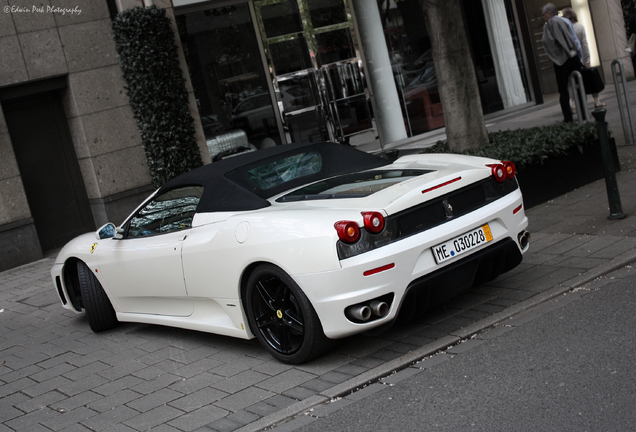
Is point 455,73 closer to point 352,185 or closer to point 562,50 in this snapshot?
point 562,50

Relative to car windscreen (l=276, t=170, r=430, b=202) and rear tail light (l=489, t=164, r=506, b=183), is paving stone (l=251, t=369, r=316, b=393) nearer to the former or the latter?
car windscreen (l=276, t=170, r=430, b=202)

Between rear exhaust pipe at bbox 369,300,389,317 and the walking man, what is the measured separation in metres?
8.29

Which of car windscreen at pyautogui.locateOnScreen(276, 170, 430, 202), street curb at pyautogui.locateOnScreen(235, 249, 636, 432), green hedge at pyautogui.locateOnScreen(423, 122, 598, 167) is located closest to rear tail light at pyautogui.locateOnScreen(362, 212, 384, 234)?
car windscreen at pyautogui.locateOnScreen(276, 170, 430, 202)

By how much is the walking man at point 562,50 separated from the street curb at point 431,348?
6.73 m

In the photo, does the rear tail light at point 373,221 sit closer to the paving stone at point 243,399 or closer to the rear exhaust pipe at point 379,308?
the rear exhaust pipe at point 379,308

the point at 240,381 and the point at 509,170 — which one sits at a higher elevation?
the point at 509,170

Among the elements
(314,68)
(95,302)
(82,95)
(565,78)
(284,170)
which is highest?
(82,95)

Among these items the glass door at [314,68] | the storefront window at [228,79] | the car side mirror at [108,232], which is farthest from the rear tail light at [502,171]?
the glass door at [314,68]

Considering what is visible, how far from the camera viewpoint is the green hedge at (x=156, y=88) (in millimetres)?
11406

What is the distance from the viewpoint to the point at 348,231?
4289mm

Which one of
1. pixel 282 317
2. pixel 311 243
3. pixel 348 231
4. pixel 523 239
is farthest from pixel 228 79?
pixel 348 231

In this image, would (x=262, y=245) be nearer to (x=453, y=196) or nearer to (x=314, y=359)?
(x=314, y=359)

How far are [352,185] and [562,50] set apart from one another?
27.0 feet

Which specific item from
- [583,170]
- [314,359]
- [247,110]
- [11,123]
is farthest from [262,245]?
[247,110]
